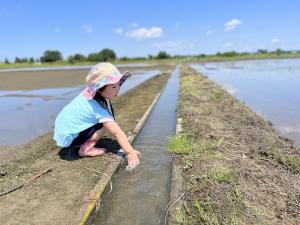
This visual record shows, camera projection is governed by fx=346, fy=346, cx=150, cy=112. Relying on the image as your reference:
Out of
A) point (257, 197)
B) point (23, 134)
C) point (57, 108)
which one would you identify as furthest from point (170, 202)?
point (57, 108)

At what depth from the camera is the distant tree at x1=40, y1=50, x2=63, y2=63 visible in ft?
346

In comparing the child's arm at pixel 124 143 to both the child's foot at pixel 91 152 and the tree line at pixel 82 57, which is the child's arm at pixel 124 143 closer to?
the child's foot at pixel 91 152

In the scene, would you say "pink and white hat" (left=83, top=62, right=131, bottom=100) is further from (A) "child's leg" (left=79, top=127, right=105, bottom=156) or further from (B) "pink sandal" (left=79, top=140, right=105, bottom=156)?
(B) "pink sandal" (left=79, top=140, right=105, bottom=156)

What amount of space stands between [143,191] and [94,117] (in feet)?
5.02

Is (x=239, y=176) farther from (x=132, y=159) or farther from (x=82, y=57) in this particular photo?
(x=82, y=57)

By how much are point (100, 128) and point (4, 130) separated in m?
4.67

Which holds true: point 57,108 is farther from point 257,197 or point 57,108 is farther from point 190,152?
point 257,197

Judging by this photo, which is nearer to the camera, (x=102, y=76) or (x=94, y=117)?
(x=102, y=76)

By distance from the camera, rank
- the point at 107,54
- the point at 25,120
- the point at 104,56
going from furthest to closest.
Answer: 1. the point at 107,54
2. the point at 104,56
3. the point at 25,120

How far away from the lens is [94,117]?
5551mm

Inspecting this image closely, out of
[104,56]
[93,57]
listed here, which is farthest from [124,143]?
[104,56]

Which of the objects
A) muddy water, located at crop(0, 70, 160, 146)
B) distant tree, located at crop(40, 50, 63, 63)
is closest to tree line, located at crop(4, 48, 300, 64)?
distant tree, located at crop(40, 50, 63, 63)

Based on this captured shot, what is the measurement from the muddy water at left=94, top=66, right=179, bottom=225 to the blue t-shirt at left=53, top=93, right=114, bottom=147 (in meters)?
0.91

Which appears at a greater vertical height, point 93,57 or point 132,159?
point 132,159
